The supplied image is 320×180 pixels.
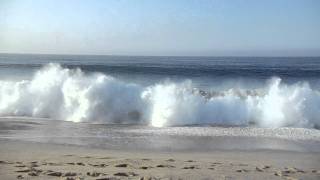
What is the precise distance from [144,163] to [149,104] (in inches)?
373

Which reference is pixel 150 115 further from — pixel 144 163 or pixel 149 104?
pixel 144 163

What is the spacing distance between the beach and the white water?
2.36 metres

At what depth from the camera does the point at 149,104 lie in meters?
18.2

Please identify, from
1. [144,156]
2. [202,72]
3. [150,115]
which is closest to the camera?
[144,156]

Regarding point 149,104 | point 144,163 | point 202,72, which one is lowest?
point 144,163

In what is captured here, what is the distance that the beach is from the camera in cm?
778

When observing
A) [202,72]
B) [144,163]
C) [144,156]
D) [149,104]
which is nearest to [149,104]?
[149,104]

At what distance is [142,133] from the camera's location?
1341 centimetres

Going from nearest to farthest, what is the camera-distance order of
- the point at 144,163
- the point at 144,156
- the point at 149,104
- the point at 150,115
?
the point at 144,163, the point at 144,156, the point at 150,115, the point at 149,104

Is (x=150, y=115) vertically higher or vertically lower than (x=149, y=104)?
lower

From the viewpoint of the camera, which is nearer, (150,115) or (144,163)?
(144,163)

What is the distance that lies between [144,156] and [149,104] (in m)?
8.44

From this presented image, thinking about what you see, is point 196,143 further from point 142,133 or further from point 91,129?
point 91,129

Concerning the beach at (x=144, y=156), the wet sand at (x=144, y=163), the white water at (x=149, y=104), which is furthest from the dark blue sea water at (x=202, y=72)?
the wet sand at (x=144, y=163)
